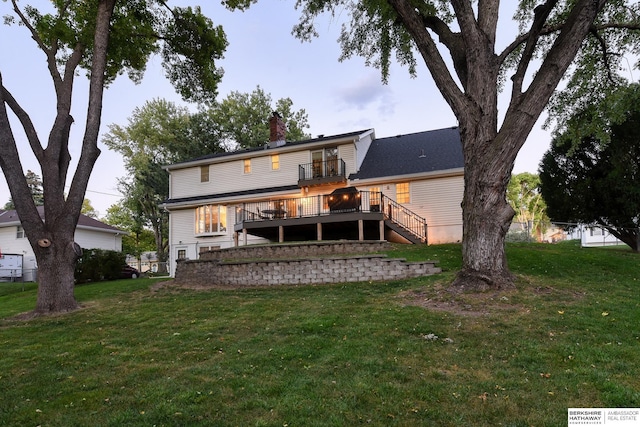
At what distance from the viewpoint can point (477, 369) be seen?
4.04 meters

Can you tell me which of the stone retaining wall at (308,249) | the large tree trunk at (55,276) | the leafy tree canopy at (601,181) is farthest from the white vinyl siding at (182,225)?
the leafy tree canopy at (601,181)

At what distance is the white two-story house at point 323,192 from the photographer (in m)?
15.7

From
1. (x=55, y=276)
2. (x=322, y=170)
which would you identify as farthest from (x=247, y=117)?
(x=55, y=276)

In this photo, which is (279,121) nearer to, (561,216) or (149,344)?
(561,216)

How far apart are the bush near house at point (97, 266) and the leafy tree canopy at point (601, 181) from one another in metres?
21.6

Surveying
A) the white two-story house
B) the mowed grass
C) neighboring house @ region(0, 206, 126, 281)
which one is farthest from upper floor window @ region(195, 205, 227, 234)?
neighboring house @ region(0, 206, 126, 281)

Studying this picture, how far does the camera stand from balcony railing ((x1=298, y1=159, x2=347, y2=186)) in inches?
700

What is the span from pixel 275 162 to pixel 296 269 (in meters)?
9.27

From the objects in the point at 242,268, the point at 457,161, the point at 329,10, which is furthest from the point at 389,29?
the point at 242,268

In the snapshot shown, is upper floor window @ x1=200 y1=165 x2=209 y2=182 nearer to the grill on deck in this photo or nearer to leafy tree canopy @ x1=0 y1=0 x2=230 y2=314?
leafy tree canopy @ x1=0 y1=0 x2=230 y2=314

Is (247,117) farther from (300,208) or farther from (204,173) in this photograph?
(300,208)

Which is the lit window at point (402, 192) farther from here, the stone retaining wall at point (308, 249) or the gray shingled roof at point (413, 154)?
the stone retaining wall at point (308, 249)

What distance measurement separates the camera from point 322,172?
18422 millimetres

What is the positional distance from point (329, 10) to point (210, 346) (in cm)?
1034
